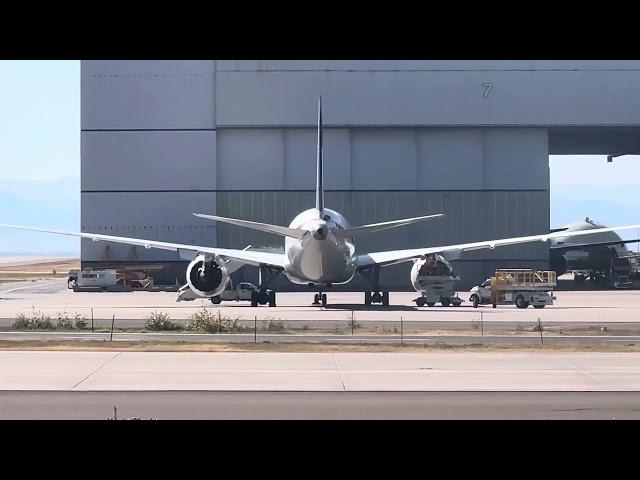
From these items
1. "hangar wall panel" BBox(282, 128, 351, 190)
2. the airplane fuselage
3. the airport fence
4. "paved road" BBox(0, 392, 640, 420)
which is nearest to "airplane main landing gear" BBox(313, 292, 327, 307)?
the airplane fuselage

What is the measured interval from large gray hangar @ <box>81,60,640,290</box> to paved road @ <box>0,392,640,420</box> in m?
59.2

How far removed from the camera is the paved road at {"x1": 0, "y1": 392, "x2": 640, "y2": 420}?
15867 mm

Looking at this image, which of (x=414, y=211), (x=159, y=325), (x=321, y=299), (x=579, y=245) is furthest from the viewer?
(x=579, y=245)

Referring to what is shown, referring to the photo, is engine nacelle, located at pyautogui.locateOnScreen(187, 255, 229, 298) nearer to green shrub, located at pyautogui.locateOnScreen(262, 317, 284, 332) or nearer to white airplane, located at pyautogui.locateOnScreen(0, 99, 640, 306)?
white airplane, located at pyautogui.locateOnScreen(0, 99, 640, 306)

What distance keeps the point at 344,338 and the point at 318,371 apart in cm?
1029

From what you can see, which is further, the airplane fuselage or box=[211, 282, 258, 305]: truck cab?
box=[211, 282, 258, 305]: truck cab

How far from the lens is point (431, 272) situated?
51.9 meters

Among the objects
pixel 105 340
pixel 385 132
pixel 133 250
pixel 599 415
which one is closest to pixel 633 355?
pixel 599 415

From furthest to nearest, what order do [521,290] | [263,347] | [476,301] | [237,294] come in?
1. [237,294]
2. [476,301]
3. [521,290]
4. [263,347]

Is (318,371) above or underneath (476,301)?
underneath

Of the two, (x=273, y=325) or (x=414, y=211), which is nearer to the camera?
(x=273, y=325)

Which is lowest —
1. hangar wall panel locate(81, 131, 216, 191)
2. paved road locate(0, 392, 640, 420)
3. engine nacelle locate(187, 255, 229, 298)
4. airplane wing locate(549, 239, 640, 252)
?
paved road locate(0, 392, 640, 420)

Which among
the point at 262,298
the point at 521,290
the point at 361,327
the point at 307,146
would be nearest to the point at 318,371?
the point at 361,327

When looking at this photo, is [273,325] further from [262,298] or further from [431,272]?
[262,298]
